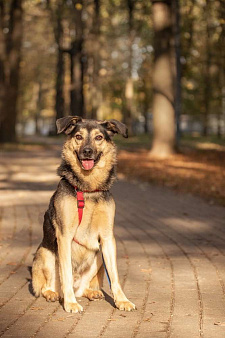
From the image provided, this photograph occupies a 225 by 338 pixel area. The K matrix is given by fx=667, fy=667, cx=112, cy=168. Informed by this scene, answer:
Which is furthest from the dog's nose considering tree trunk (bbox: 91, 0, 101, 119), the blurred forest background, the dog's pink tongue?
tree trunk (bbox: 91, 0, 101, 119)

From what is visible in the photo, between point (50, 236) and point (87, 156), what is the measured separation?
2.73ft

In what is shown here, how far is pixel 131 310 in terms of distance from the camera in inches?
223

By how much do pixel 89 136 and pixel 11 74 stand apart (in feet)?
102

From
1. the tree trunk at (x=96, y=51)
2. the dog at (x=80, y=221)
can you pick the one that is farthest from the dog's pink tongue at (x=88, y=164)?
the tree trunk at (x=96, y=51)

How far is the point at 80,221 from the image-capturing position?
5719mm

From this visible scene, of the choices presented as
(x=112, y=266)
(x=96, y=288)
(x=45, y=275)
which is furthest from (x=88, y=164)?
(x=96, y=288)

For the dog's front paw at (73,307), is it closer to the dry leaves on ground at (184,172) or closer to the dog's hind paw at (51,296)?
the dog's hind paw at (51,296)

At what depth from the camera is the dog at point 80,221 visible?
5676mm

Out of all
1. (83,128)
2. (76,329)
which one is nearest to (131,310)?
(76,329)

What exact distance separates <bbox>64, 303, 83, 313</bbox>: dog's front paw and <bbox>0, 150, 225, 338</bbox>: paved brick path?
0.09 meters

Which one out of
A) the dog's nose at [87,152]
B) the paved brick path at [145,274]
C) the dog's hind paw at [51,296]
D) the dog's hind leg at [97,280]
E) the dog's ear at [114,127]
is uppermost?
the dog's ear at [114,127]

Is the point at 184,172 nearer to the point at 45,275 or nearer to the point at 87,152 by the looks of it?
the point at 45,275

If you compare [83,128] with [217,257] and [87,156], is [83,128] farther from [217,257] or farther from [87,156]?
[217,257]

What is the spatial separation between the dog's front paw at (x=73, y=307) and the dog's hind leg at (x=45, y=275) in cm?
34
